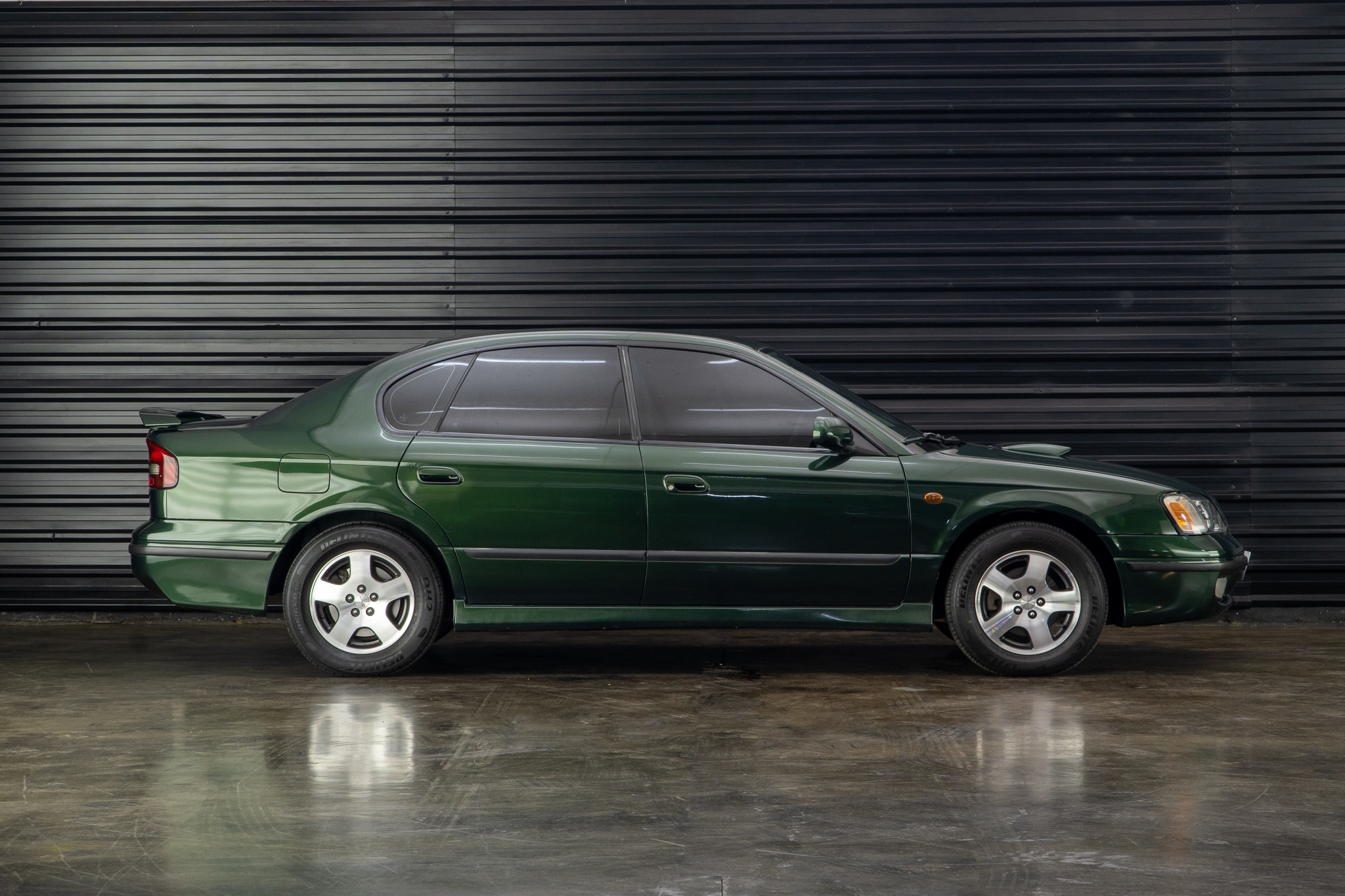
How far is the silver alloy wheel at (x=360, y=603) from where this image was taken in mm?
6641

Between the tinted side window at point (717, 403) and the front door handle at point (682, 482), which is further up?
the tinted side window at point (717, 403)

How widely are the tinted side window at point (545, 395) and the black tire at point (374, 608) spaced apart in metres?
0.62

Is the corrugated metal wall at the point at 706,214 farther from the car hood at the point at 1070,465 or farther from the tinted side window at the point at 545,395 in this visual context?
the tinted side window at the point at 545,395

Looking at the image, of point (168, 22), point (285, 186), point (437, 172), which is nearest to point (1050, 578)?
point (437, 172)

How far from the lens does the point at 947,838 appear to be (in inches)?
155

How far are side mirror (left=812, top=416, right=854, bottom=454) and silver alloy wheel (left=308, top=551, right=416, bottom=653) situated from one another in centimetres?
200

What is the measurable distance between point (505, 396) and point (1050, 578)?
8.85 ft

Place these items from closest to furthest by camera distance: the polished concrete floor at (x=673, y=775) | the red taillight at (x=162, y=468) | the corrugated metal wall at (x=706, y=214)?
the polished concrete floor at (x=673, y=775), the red taillight at (x=162, y=468), the corrugated metal wall at (x=706, y=214)

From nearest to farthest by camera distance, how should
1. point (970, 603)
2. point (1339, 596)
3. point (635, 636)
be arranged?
point (970, 603), point (635, 636), point (1339, 596)

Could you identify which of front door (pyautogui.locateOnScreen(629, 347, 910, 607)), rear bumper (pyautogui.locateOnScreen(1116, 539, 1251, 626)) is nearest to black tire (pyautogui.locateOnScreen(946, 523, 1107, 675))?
rear bumper (pyautogui.locateOnScreen(1116, 539, 1251, 626))

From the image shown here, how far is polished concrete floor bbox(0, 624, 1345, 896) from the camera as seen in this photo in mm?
3664

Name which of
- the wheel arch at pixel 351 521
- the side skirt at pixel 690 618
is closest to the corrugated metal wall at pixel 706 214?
the wheel arch at pixel 351 521

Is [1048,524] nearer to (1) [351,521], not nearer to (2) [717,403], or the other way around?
(2) [717,403]

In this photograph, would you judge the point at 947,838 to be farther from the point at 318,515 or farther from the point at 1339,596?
the point at 1339,596
